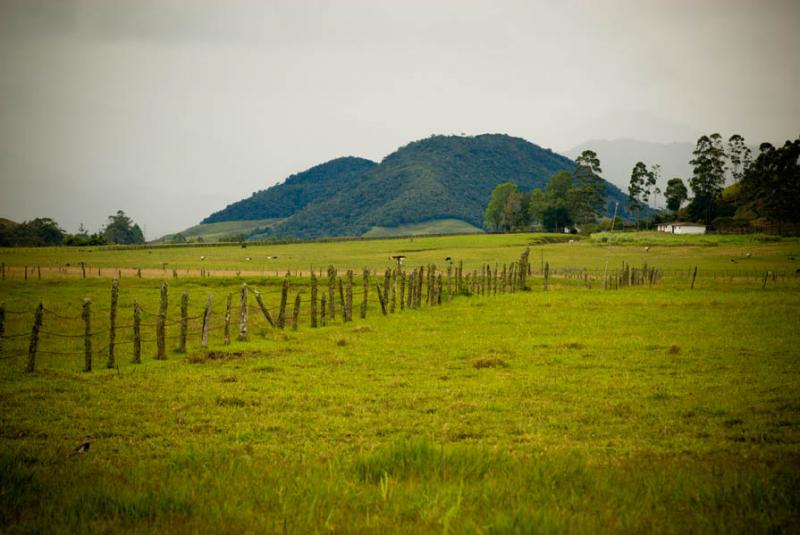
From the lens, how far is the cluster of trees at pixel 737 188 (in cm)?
11169

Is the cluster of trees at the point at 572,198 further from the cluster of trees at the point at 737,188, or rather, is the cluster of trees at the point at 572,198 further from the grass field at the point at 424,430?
the grass field at the point at 424,430

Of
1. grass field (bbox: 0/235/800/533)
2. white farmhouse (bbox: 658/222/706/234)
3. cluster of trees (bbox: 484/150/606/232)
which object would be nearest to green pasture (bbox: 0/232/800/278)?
white farmhouse (bbox: 658/222/706/234)

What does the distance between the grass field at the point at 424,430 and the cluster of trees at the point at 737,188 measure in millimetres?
101893

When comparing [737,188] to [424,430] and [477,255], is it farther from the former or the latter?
[424,430]

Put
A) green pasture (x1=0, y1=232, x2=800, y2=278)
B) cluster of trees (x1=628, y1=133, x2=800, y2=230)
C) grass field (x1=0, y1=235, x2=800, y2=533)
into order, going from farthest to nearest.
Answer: cluster of trees (x1=628, y1=133, x2=800, y2=230)
green pasture (x1=0, y1=232, x2=800, y2=278)
grass field (x1=0, y1=235, x2=800, y2=533)

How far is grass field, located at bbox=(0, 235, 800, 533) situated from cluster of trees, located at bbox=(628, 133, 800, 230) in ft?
334

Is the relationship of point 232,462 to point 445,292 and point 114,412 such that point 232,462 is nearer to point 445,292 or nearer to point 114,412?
point 114,412

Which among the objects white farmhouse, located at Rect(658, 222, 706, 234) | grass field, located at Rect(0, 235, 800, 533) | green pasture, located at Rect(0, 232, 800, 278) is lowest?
grass field, located at Rect(0, 235, 800, 533)

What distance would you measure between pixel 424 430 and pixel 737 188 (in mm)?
158796

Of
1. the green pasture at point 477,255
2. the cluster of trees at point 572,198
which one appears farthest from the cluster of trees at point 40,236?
the cluster of trees at point 572,198

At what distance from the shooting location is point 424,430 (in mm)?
11188

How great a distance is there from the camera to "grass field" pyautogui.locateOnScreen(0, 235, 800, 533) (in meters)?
6.12

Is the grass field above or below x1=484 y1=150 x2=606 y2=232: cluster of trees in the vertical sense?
below

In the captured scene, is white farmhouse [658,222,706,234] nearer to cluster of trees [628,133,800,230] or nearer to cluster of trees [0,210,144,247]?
cluster of trees [628,133,800,230]
